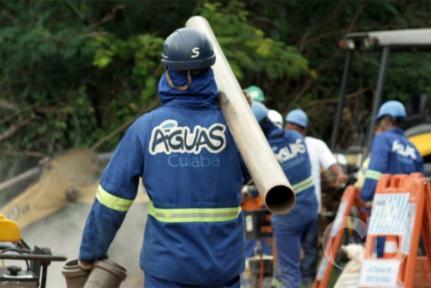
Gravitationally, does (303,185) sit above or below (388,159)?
below

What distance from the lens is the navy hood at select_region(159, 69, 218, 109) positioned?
6.53 meters

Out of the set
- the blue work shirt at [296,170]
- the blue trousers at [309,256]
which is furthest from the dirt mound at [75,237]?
the blue trousers at [309,256]

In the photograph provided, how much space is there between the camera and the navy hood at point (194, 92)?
6527mm

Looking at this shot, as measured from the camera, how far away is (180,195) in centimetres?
638

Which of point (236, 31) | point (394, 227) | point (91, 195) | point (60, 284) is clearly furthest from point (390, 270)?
point (236, 31)

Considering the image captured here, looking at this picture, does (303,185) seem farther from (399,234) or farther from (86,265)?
(86,265)

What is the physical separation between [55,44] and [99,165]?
12.7ft

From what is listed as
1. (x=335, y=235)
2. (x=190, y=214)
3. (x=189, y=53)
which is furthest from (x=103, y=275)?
(x=335, y=235)

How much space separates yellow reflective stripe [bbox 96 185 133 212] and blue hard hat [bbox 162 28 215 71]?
67 cm

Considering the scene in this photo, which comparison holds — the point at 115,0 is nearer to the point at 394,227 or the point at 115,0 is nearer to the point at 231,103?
the point at 394,227

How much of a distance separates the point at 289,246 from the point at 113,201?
6.05 meters

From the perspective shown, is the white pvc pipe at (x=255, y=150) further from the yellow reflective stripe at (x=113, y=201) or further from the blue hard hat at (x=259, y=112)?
the blue hard hat at (x=259, y=112)

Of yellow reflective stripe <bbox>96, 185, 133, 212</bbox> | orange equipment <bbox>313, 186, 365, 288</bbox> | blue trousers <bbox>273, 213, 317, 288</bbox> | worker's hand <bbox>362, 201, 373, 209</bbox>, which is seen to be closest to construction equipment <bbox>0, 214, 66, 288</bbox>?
yellow reflective stripe <bbox>96, 185, 133, 212</bbox>

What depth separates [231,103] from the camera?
6543 mm
